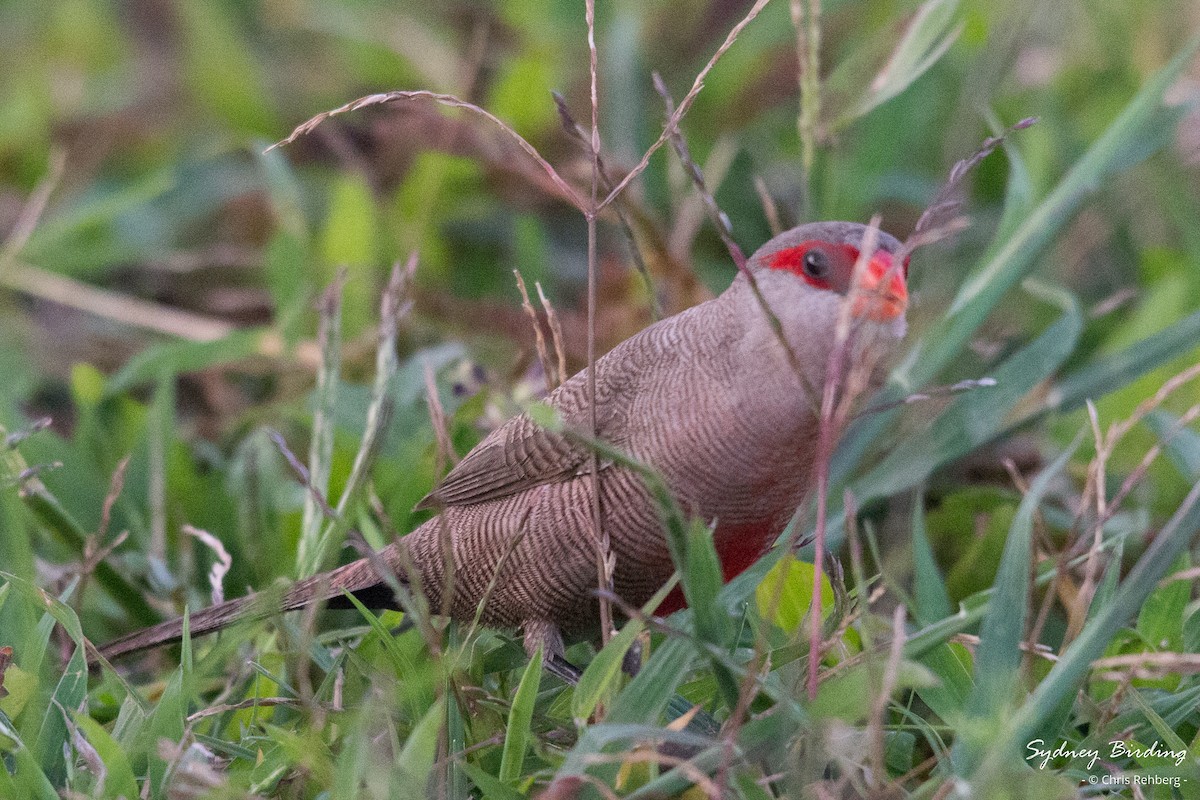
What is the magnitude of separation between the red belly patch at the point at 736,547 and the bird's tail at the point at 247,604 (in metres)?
0.50

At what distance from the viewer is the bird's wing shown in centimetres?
206

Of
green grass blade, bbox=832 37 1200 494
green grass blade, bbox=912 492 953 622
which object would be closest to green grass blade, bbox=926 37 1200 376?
green grass blade, bbox=832 37 1200 494

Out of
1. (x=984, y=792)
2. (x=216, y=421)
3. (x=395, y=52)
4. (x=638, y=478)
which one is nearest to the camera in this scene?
(x=984, y=792)

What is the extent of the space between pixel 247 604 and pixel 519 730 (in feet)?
1.94

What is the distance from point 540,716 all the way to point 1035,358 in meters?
1.40

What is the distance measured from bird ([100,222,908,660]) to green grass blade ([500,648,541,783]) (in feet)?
0.47

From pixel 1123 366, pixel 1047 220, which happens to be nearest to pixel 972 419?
pixel 1123 366

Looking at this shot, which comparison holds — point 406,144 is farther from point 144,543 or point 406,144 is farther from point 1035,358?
point 1035,358

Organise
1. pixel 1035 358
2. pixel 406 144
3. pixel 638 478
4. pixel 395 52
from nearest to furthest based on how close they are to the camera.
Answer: pixel 638 478 → pixel 1035 358 → pixel 406 144 → pixel 395 52

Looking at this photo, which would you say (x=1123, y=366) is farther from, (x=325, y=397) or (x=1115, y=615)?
(x=325, y=397)

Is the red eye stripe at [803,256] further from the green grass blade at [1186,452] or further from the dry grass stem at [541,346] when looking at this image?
the green grass blade at [1186,452]

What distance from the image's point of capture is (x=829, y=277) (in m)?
1.95

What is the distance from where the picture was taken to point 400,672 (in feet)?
6.63

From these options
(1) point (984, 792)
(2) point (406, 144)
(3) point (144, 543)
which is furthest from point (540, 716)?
(2) point (406, 144)
